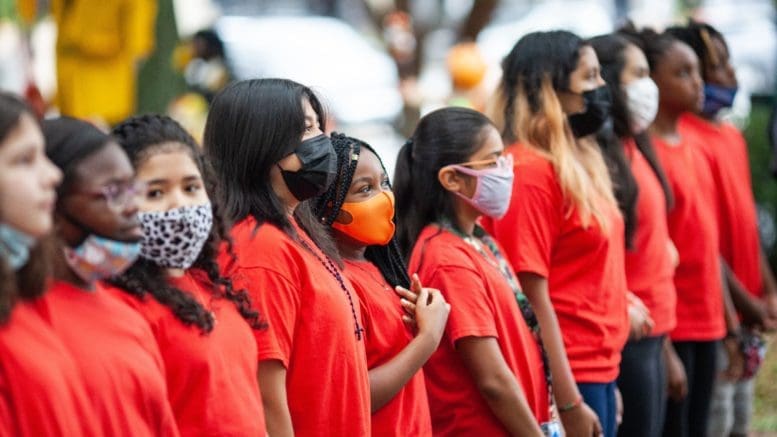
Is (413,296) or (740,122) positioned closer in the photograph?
(413,296)

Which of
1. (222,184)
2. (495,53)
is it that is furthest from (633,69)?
(495,53)

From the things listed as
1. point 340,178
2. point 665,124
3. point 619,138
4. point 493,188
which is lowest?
point 665,124

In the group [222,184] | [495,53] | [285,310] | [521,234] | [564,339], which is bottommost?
[495,53]

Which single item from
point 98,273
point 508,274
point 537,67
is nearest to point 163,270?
point 98,273

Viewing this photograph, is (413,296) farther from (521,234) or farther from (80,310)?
(80,310)

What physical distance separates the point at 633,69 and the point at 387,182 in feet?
6.79

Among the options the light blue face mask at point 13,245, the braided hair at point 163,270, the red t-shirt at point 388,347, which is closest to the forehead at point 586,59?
the red t-shirt at point 388,347

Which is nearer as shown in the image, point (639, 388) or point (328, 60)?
point (639, 388)

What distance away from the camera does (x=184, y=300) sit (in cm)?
345

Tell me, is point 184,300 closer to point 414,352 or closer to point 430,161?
point 414,352

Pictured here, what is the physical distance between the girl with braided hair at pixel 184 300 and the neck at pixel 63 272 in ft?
0.77

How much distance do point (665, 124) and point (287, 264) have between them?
3316 mm

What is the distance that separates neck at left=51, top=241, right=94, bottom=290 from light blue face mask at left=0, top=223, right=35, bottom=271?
218mm

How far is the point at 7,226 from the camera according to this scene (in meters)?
2.80
